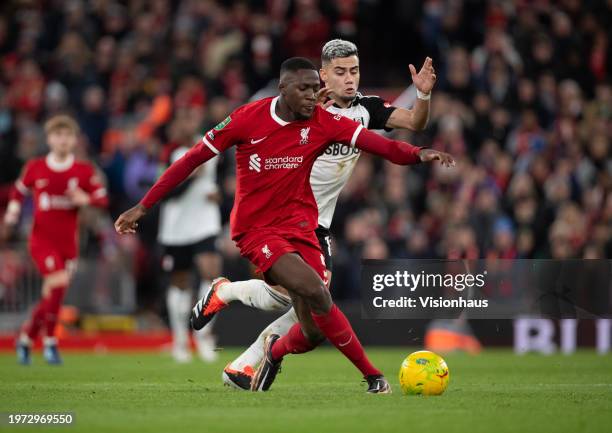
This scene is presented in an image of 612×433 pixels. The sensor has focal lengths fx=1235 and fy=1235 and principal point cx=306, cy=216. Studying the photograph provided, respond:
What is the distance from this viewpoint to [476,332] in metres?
16.7

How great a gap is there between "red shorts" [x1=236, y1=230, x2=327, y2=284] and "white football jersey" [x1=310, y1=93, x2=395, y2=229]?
838 mm

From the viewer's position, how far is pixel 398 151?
846 centimetres

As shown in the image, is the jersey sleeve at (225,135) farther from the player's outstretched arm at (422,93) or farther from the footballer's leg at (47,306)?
the footballer's leg at (47,306)

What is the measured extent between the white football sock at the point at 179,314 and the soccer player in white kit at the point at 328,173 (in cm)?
501

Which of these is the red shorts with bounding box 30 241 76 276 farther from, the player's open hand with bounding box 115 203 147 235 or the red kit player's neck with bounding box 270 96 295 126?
the red kit player's neck with bounding box 270 96 295 126

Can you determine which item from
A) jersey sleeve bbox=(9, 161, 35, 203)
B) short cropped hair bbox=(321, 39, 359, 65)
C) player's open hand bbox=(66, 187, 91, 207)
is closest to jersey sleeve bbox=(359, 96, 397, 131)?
short cropped hair bbox=(321, 39, 359, 65)

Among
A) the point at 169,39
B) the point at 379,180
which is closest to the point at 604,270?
the point at 379,180

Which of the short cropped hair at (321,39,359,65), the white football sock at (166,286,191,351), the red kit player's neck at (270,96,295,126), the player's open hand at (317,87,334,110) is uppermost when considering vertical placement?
the short cropped hair at (321,39,359,65)

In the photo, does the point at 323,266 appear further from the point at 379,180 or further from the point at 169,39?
the point at 169,39

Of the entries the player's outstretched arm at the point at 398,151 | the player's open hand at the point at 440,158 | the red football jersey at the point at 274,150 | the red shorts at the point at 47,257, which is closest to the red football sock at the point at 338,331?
the red football jersey at the point at 274,150

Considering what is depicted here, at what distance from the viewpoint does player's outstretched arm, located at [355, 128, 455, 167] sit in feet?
26.9

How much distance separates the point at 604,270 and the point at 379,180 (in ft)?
29.4

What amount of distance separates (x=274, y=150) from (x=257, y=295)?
1376 millimetres

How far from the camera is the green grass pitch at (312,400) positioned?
7.04 m
